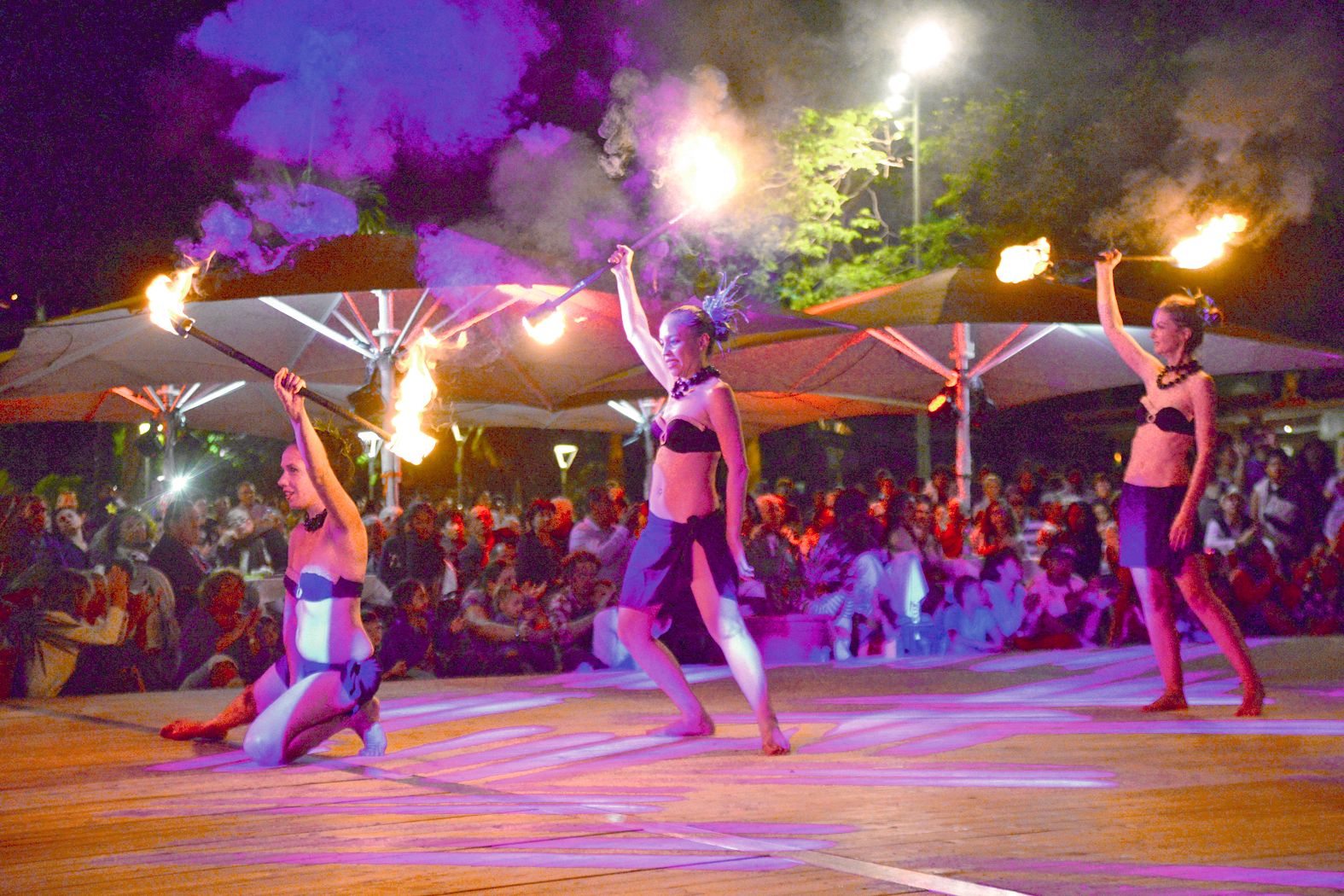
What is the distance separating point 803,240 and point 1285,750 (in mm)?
14855

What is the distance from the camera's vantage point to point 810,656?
8867 mm

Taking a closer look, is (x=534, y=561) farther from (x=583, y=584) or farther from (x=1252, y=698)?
(x=1252, y=698)

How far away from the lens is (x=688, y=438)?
4.98m

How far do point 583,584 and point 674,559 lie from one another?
370 cm

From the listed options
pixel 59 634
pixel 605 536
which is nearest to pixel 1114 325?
pixel 605 536

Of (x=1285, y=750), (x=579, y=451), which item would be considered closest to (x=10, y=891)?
(x=1285, y=750)

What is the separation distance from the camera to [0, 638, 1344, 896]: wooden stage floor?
9.86ft

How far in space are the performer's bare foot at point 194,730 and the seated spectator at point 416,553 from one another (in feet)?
11.6

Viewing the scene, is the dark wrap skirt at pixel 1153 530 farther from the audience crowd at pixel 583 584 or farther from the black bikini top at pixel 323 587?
the audience crowd at pixel 583 584

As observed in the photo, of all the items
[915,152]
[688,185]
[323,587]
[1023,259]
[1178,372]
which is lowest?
[323,587]

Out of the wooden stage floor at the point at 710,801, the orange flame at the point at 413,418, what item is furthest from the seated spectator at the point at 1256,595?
the orange flame at the point at 413,418

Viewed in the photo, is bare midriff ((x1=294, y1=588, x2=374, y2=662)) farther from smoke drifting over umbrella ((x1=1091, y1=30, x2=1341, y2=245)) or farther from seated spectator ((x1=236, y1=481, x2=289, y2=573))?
smoke drifting over umbrella ((x1=1091, y1=30, x2=1341, y2=245))

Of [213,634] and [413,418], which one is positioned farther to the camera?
[213,634]

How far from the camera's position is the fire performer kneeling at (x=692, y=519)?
4.89 metres
